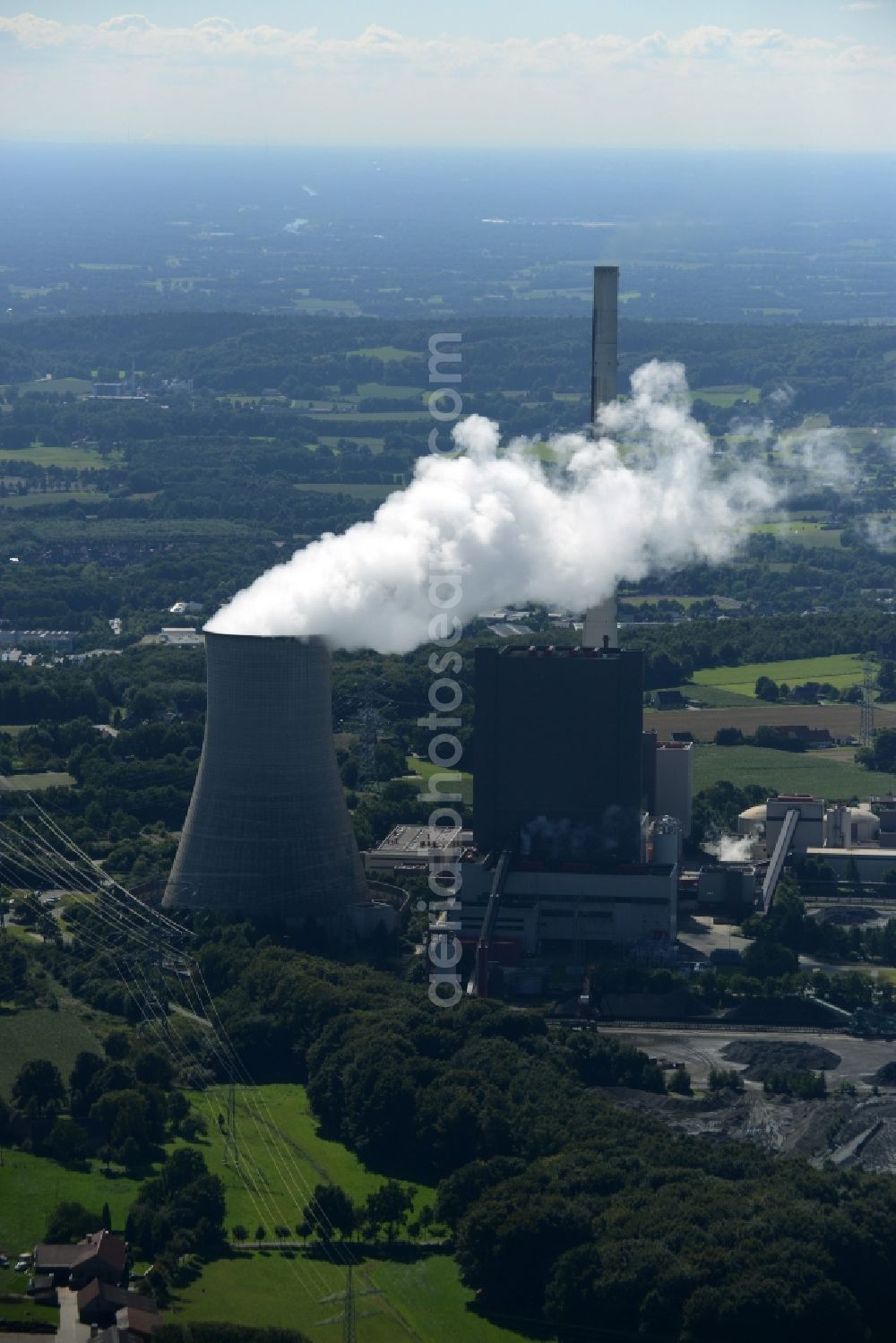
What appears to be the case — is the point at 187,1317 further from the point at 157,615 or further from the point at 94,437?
the point at 94,437

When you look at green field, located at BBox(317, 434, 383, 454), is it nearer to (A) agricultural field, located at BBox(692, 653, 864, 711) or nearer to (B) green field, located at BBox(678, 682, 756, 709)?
(A) agricultural field, located at BBox(692, 653, 864, 711)

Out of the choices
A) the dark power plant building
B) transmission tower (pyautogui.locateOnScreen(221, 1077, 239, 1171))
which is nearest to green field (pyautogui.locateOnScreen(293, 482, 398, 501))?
the dark power plant building

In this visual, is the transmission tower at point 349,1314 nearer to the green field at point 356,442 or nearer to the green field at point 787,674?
the green field at point 787,674

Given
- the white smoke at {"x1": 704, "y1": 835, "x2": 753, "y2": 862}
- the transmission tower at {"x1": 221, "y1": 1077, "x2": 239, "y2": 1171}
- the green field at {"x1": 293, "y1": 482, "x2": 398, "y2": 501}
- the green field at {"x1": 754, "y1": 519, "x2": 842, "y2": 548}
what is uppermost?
the green field at {"x1": 293, "y1": 482, "x2": 398, "y2": 501}

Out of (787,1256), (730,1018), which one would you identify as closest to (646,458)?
(730,1018)

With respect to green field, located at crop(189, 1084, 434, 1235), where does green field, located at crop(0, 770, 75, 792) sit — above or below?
above

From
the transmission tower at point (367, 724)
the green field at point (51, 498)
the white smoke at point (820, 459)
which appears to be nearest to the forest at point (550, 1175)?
the transmission tower at point (367, 724)

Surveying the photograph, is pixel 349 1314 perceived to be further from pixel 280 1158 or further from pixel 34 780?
pixel 34 780

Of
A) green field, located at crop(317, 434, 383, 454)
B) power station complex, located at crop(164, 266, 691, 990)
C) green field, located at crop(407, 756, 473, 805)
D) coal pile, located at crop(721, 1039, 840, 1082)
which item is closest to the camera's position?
coal pile, located at crop(721, 1039, 840, 1082)
